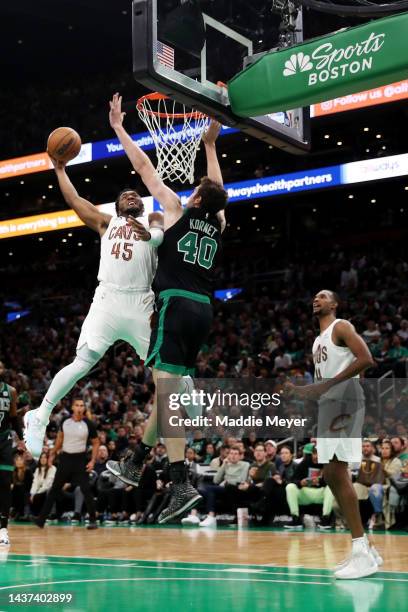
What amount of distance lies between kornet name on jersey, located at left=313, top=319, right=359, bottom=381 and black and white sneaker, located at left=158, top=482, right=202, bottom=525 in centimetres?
268

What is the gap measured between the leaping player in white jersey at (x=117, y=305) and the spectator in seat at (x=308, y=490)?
25.1 feet

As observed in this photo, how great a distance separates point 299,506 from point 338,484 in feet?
19.5

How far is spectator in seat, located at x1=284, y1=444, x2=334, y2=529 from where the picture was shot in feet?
41.6

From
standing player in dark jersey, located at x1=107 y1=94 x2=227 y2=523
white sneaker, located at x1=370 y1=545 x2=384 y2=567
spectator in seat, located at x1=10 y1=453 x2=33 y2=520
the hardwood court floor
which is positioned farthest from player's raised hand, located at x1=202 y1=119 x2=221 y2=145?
spectator in seat, located at x1=10 y1=453 x2=33 y2=520

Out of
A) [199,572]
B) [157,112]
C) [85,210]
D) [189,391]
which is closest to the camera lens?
[189,391]

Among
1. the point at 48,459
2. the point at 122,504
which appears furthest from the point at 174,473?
the point at 48,459

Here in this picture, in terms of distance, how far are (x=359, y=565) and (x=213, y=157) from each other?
3.63 metres

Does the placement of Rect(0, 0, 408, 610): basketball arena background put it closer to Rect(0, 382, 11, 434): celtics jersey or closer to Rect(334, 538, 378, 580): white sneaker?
Rect(0, 382, 11, 434): celtics jersey

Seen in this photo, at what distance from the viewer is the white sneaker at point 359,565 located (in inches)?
285

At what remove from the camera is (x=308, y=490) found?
1276cm

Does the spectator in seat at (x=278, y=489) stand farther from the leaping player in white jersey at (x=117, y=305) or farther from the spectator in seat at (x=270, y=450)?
the leaping player in white jersey at (x=117, y=305)

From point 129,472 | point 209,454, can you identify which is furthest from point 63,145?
point 209,454

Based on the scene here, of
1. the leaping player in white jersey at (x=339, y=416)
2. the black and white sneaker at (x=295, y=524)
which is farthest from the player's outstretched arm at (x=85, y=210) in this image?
the black and white sneaker at (x=295, y=524)

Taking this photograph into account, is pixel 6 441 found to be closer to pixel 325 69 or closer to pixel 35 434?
pixel 35 434
